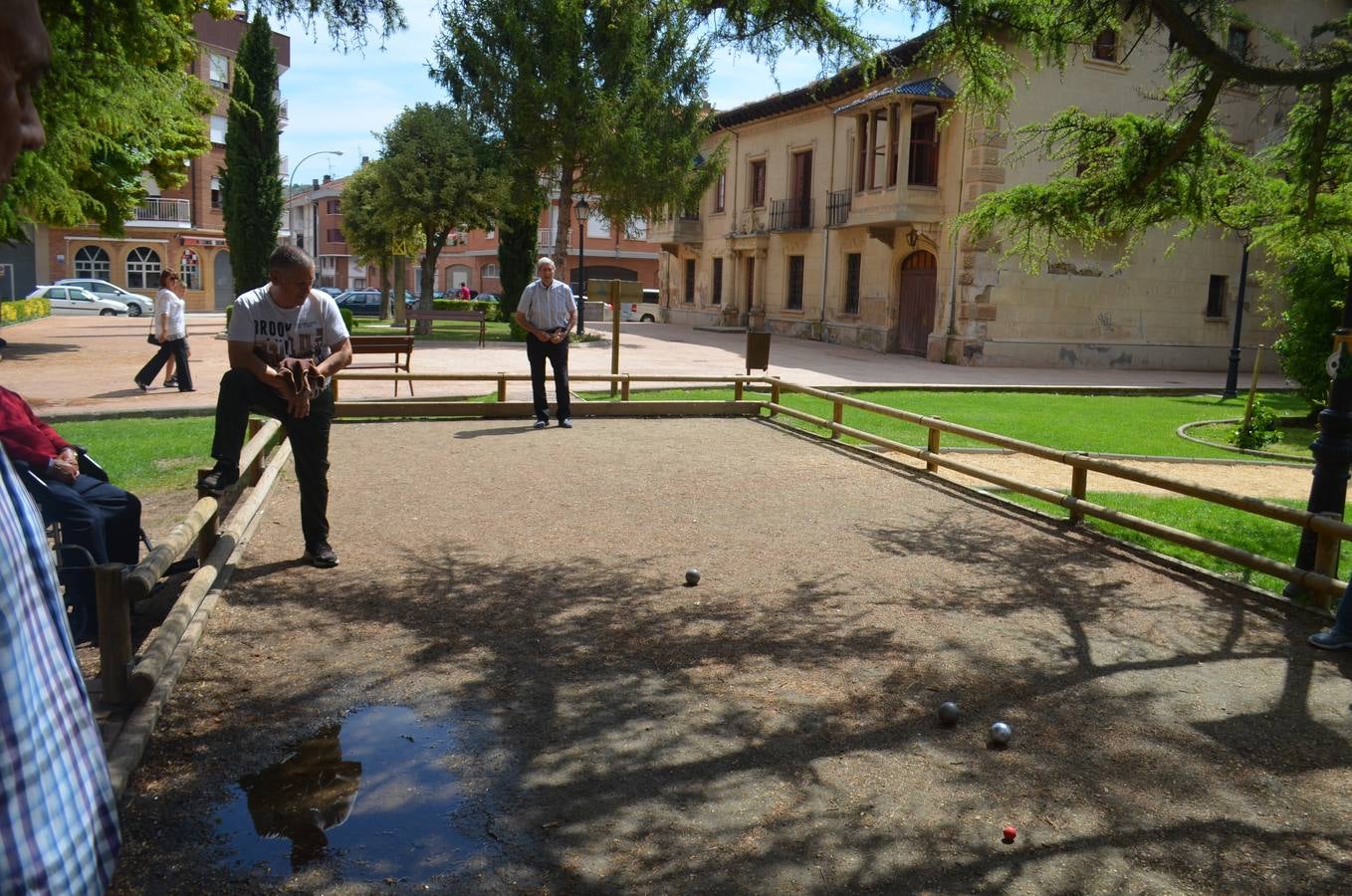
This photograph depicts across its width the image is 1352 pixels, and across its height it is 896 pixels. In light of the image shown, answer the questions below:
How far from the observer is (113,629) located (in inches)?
163

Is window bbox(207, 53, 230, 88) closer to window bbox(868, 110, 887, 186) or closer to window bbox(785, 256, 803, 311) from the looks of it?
window bbox(785, 256, 803, 311)

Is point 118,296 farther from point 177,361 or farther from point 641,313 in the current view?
point 177,361

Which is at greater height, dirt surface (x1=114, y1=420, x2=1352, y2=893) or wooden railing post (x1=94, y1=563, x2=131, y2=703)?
wooden railing post (x1=94, y1=563, x2=131, y2=703)

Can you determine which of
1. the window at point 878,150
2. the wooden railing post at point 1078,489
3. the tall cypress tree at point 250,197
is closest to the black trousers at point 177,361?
the wooden railing post at point 1078,489

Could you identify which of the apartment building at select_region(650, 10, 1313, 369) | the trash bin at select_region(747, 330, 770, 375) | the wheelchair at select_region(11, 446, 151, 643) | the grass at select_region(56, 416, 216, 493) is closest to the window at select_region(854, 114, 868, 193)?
the apartment building at select_region(650, 10, 1313, 369)

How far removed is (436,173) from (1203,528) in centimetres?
3110

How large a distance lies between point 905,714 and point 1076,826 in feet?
3.42

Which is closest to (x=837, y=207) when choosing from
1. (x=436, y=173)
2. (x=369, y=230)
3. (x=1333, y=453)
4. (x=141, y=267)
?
(x=436, y=173)

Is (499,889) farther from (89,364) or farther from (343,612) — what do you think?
(89,364)

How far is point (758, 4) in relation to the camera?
7543mm

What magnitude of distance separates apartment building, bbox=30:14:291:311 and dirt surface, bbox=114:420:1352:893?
5340 cm

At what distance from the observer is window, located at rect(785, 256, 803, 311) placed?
36969 millimetres

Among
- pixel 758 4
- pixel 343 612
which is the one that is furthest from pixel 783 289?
pixel 343 612

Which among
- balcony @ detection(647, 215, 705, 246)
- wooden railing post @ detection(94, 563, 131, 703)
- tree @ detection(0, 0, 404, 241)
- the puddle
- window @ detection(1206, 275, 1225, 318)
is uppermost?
balcony @ detection(647, 215, 705, 246)
